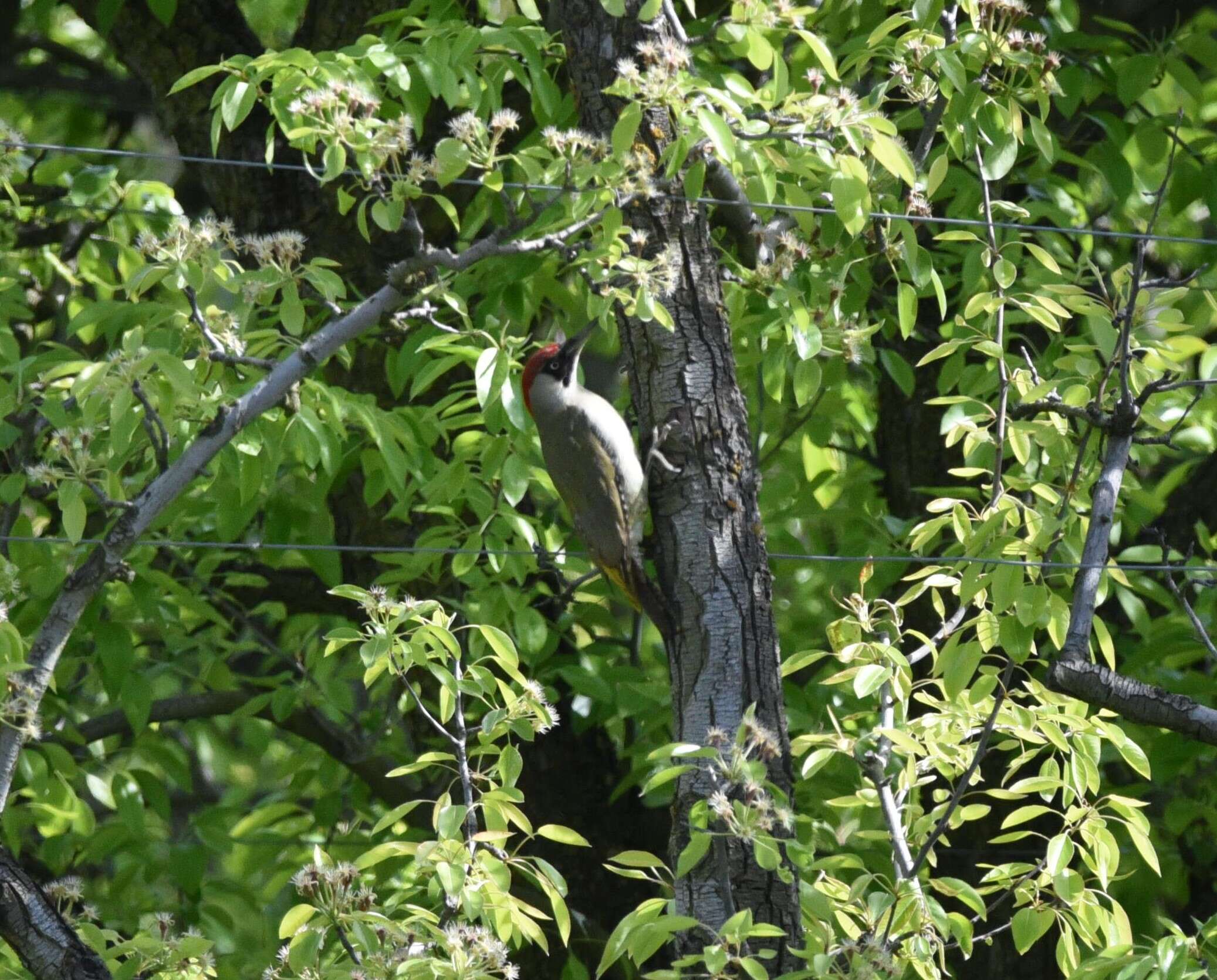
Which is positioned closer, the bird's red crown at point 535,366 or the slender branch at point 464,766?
the slender branch at point 464,766

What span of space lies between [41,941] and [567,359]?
8.40 ft

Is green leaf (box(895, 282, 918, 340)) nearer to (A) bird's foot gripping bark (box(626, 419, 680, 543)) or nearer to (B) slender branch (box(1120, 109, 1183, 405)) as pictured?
(B) slender branch (box(1120, 109, 1183, 405))

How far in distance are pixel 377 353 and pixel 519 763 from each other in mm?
3210

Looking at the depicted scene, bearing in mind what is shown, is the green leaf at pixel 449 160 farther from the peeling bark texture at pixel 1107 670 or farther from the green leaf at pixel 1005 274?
the peeling bark texture at pixel 1107 670

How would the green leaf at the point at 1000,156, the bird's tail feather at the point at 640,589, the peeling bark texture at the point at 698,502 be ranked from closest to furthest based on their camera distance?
the green leaf at the point at 1000,156 < the peeling bark texture at the point at 698,502 < the bird's tail feather at the point at 640,589

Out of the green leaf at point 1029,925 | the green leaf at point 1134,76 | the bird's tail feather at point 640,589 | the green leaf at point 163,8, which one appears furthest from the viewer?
the green leaf at point 163,8

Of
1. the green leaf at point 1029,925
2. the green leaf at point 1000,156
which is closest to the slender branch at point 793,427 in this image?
the green leaf at point 1000,156

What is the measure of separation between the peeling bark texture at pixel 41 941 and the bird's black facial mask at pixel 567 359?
2.44 m

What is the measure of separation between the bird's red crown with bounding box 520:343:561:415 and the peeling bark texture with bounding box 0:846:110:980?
2.29 metres

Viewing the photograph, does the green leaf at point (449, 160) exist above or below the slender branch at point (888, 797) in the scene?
above

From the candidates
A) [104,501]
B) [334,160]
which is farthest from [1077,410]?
[104,501]

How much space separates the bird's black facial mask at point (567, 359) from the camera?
506 cm

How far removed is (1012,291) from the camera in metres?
5.09

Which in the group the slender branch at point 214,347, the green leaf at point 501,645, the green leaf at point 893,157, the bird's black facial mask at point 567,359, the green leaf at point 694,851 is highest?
the green leaf at point 893,157
